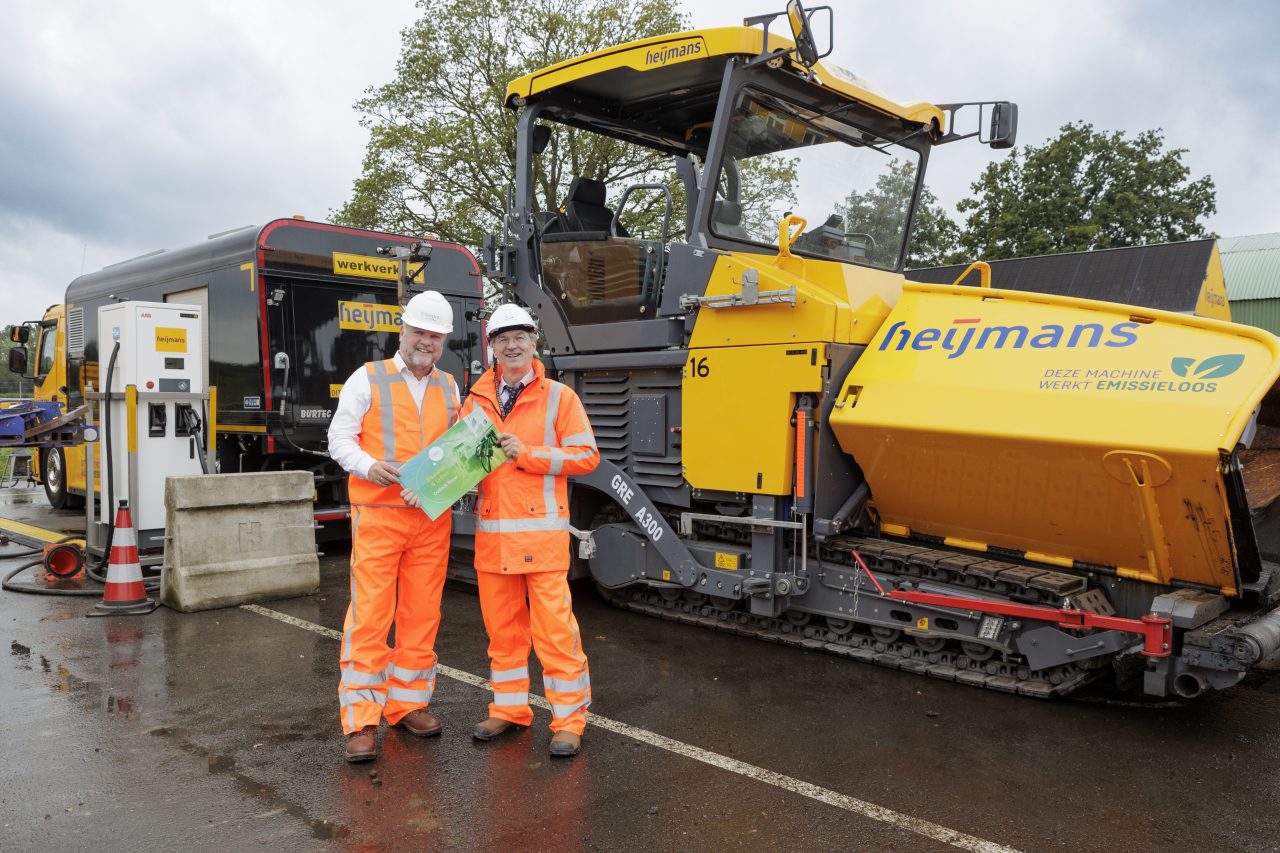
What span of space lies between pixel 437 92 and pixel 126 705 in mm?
18584

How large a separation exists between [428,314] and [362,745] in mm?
1780

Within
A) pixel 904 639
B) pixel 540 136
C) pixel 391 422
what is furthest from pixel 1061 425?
pixel 540 136

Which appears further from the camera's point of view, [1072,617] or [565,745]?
[1072,617]

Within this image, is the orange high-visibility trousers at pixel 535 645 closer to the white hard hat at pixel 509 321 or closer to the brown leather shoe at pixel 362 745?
the brown leather shoe at pixel 362 745

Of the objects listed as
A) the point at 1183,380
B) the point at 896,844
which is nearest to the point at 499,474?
the point at 896,844

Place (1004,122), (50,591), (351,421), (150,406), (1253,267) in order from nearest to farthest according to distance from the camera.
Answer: (351,421) < (1004,122) < (50,591) < (150,406) < (1253,267)

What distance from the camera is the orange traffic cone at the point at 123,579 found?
6.16 meters

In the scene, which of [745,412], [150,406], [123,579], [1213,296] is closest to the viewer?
[745,412]

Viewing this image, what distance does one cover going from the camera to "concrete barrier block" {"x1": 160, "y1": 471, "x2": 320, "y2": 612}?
20.5ft

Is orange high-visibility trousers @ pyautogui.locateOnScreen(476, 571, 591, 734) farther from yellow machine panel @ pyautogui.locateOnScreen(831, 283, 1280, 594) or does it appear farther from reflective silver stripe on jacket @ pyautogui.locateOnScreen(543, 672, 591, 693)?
yellow machine panel @ pyautogui.locateOnScreen(831, 283, 1280, 594)

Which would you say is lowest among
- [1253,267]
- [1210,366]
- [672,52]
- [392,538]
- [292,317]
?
[392,538]

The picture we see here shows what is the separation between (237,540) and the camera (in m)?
6.50

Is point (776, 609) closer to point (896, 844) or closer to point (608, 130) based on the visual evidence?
point (896, 844)

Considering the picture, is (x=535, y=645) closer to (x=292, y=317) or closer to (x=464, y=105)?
(x=292, y=317)
